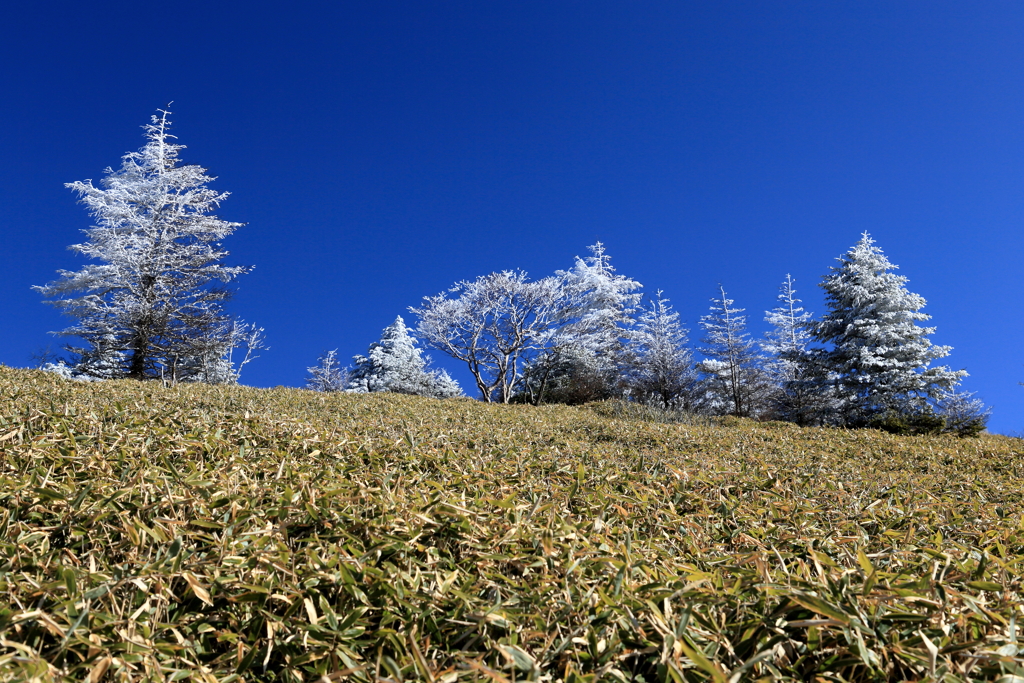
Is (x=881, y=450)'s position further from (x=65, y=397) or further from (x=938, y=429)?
(x=65, y=397)

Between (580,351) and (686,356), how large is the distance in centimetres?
720

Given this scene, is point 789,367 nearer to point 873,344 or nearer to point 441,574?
point 873,344

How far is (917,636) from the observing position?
1.57 meters

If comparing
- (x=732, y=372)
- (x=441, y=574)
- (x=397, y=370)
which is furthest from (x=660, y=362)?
(x=441, y=574)

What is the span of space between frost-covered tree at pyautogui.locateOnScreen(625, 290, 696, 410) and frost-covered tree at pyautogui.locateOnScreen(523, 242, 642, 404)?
0.78m

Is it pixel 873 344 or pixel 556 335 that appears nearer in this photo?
pixel 873 344

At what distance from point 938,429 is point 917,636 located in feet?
36.0

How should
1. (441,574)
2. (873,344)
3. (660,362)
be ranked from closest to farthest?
(441,574)
(873,344)
(660,362)

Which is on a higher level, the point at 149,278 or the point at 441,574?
the point at 149,278

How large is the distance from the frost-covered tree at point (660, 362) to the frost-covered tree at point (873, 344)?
5.72m

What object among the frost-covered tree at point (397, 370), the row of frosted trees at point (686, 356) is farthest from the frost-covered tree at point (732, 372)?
the frost-covered tree at point (397, 370)

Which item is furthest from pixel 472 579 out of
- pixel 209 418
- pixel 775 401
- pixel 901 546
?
pixel 775 401

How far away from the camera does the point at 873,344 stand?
18062 mm

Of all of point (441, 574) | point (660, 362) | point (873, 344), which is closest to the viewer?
point (441, 574)
